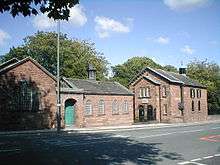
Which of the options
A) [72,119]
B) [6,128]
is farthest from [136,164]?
[72,119]

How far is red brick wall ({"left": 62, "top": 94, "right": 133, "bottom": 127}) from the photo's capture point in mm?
37188

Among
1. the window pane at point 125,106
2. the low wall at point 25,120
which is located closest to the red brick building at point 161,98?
the window pane at point 125,106

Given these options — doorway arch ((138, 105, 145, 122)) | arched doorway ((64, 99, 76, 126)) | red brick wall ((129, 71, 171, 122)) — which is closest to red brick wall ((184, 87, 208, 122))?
red brick wall ((129, 71, 171, 122))

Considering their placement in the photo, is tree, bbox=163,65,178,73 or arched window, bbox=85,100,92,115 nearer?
arched window, bbox=85,100,92,115

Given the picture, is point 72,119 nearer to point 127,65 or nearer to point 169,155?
point 169,155

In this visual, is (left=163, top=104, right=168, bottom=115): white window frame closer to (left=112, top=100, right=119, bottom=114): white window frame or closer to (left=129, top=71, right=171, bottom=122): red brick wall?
(left=129, top=71, right=171, bottom=122): red brick wall

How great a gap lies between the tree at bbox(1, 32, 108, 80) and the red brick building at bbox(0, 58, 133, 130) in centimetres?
2064

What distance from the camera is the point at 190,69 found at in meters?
80.0

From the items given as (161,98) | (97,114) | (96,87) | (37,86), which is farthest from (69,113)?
(161,98)

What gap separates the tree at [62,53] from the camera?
63.3m

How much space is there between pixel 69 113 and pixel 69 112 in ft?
0.39

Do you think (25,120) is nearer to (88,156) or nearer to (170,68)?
(88,156)

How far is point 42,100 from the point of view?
32844 millimetres

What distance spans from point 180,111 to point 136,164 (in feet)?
143
